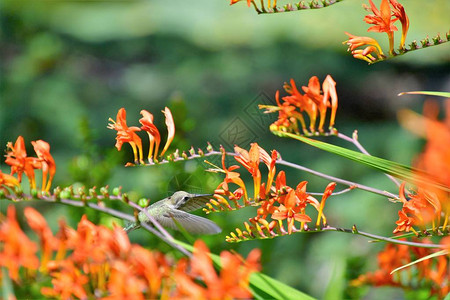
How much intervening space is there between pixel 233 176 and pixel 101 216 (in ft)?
2.52

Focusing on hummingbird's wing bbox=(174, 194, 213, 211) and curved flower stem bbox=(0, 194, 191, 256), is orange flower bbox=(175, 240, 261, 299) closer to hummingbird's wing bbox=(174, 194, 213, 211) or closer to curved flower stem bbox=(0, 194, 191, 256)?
curved flower stem bbox=(0, 194, 191, 256)

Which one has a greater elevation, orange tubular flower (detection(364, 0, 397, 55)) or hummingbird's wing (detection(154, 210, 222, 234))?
orange tubular flower (detection(364, 0, 397, 55))

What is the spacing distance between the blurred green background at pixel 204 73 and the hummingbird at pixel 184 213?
180 cm

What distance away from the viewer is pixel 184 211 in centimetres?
87

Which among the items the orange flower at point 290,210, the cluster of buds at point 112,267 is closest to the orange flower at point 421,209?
the orange flower at point 290,210

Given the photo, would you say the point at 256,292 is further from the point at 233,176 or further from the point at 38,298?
the point at 38,298

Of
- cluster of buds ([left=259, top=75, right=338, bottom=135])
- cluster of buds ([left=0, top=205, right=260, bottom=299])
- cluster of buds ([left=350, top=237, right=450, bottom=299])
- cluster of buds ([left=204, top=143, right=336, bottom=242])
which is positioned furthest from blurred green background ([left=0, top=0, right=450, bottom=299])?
cluster of buds ([left=0, top=205, right=260, bottom=299])

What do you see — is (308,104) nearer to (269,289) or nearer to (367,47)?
(367,47)

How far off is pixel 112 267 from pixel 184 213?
0.90 feet

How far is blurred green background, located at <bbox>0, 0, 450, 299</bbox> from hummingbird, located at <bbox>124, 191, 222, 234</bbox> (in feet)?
5.90

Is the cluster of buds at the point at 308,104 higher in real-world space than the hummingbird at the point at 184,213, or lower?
higher

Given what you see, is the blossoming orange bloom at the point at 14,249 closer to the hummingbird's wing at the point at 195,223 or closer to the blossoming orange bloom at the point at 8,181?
the blossoming orange bloom at the point at 8,181

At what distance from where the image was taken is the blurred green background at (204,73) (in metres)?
2.96

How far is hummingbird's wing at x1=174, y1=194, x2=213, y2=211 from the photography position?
85 centimetres
